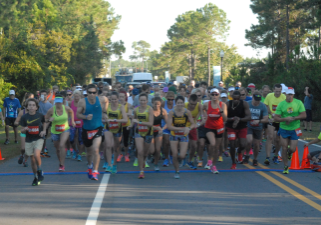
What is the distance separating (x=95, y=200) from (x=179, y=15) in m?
91.4

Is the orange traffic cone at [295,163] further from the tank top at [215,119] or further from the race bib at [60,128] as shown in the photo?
the race bib at [60,128]

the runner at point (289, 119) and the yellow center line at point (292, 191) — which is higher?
the runner at point (289, 119)

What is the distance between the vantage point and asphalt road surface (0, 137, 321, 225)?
6.75m

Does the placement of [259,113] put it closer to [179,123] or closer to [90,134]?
[179,123]

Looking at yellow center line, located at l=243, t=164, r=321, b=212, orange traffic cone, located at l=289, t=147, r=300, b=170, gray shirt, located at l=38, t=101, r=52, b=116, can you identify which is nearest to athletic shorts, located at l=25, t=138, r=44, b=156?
yellow center line, located at l=243, t=164, r=321, b=212

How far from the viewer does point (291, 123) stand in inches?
414

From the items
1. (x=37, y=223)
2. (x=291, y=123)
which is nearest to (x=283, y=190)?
(x=291, y=123)

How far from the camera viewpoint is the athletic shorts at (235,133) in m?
11.3

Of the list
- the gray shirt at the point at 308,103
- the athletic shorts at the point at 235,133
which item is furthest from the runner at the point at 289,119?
the gray shirt at the point at 308,103

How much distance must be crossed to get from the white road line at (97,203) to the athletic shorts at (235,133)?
3.16 metres

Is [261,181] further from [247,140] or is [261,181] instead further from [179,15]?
[179,15]

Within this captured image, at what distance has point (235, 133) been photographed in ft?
37.4

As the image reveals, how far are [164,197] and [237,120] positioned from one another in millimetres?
3704

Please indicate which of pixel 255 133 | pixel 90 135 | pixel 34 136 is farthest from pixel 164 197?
pixel 255 133
